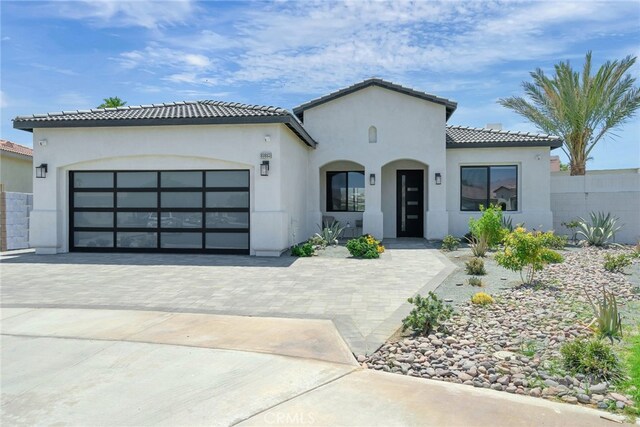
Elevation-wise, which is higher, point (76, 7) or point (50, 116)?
point (76, 7)

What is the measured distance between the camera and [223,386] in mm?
4148

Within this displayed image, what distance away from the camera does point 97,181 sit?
14273mm

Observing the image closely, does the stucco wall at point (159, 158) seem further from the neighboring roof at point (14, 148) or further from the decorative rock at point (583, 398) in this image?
the decorative rock at point (583, 398)

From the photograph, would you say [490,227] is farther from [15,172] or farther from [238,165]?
[15,172]

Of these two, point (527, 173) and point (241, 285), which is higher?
point (527, 173)

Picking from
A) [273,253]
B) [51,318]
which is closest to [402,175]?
[273,253]

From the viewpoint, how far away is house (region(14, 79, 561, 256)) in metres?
13.3

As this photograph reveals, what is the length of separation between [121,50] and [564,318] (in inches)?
527

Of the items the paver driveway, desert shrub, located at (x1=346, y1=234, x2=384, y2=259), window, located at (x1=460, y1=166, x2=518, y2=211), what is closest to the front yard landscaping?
the paver driveway

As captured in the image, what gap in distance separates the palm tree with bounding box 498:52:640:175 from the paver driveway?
11729 mm

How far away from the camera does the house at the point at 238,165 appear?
43.5 ft

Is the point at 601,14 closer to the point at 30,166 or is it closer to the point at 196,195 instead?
the point at 196,195

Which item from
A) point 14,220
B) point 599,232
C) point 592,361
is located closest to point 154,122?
point 14,220

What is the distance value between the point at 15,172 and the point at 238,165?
15532mm
